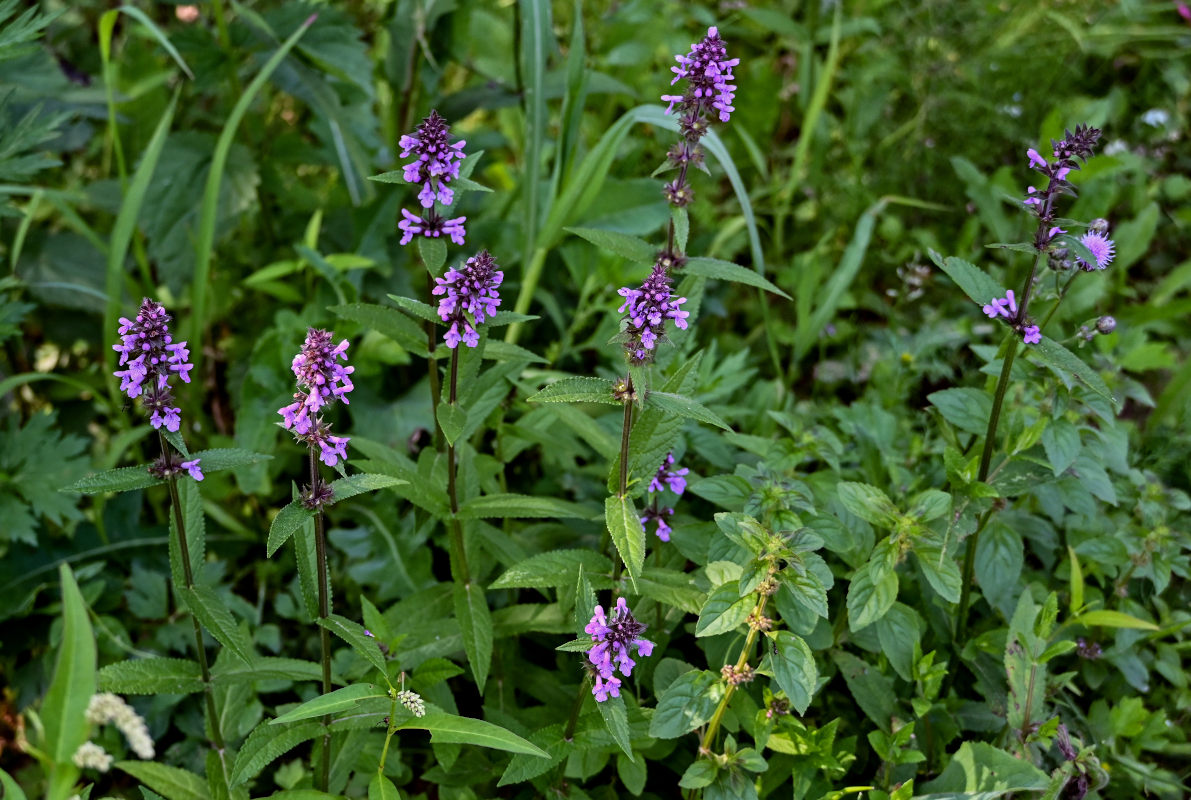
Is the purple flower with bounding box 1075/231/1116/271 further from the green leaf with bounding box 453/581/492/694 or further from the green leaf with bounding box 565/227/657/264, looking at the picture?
the green leaf with bounding box 453/581/492/694

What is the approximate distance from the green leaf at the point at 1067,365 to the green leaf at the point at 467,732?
53.8 inches

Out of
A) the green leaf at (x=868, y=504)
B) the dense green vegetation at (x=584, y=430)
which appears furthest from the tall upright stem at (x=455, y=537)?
the green leaf at (x=868, y=504)

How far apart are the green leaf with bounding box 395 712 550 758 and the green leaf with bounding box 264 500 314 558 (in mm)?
453

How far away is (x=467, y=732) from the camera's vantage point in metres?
1.75

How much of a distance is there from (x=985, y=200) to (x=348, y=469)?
292cm

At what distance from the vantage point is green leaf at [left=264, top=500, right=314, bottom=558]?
5.30ft

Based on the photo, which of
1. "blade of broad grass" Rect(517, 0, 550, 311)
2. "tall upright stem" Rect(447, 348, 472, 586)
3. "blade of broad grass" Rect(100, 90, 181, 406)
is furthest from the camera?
"blade of broad grass" Rect(517, 0, 550, 311)

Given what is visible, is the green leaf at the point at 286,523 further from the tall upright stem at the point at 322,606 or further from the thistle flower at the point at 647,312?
the thistle flower at the point at 647,312

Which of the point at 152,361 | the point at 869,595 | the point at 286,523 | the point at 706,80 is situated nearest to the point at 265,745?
the point at 286,523

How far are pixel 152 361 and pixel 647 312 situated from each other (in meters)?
0.91

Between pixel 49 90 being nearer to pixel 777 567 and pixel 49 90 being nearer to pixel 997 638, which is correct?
pixel 777 567

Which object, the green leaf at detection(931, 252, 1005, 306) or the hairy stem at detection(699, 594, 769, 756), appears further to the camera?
the green leaf at detection(931, 252, 1005, 306)

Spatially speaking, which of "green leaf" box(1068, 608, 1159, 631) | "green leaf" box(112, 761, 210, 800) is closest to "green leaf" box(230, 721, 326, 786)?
"green leaf" box(112, 761, 210, 800)

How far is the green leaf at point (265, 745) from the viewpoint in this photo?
1.84 meters
